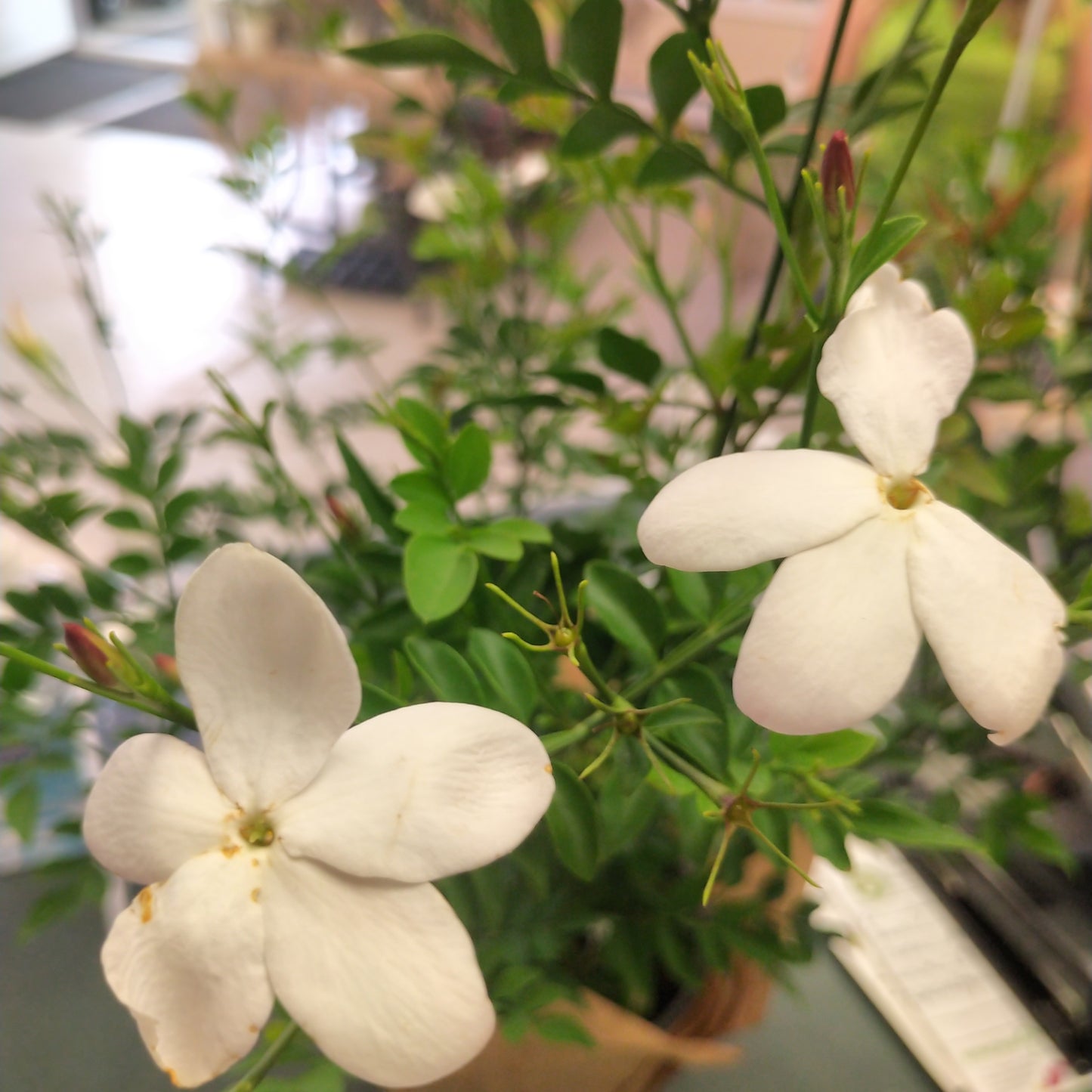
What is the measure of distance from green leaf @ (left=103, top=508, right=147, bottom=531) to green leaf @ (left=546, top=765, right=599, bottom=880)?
28 centimetres

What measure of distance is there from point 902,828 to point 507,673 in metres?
0.13

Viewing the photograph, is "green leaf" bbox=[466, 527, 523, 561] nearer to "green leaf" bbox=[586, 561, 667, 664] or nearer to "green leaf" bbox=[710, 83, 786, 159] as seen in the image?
"green leaf" bbox=[586, 561, 667, 664]

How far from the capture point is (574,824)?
0.25 metres

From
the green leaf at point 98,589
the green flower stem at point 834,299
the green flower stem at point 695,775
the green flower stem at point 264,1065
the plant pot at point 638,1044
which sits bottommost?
the plant pot at point 638,1044

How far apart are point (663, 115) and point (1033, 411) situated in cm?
28

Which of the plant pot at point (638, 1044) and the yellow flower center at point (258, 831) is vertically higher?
the yellow flower center at point (258, 831)

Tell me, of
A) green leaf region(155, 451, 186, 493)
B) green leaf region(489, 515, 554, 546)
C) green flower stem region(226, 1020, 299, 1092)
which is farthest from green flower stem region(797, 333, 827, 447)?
green leaf region(155, 451, 186, 493)

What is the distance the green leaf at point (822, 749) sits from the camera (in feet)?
0.95

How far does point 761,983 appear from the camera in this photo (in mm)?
482

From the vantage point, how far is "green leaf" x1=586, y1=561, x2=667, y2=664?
0.96 ft

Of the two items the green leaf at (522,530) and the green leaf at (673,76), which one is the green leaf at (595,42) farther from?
the green leaf at (522,530)

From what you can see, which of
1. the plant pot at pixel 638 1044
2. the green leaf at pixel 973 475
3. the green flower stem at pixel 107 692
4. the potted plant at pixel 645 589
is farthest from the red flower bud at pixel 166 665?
the green leaf at pixel 973 475

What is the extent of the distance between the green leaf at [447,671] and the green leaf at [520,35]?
217mm

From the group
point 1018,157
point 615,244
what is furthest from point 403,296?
point 1018,157
